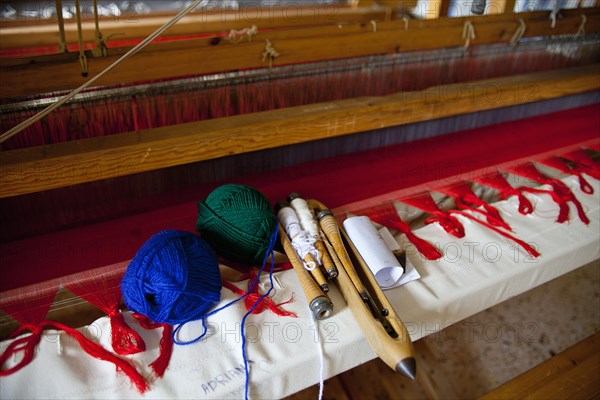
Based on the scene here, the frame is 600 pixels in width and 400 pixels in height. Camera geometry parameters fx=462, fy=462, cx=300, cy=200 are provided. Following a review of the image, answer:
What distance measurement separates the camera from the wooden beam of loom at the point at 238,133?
3.71ft

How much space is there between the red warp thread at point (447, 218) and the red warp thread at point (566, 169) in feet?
1.49

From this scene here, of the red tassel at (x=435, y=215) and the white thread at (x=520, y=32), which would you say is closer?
the red tassel at (x=435, y=215)

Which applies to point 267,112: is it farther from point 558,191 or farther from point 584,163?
point 584,163

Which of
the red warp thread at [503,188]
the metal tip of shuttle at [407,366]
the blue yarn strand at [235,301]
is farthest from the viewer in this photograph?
the red warp thread at [503,188]

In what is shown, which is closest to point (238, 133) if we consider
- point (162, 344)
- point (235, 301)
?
point (235, 301)

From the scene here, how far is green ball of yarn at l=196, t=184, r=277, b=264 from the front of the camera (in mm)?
1117

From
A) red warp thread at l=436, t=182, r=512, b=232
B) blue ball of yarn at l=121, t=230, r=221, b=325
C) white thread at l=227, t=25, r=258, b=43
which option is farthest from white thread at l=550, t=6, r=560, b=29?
blue ball of yarn at l=121, t=230, r=221, b=325

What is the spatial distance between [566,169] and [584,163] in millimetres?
92

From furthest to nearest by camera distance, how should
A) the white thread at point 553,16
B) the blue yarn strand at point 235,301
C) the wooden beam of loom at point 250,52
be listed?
the white thread at point 553,16, the wooden beam of loom at point 250,52, the blue yarn strand at point 235,301

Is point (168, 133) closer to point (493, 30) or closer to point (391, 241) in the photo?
point (391, 241)

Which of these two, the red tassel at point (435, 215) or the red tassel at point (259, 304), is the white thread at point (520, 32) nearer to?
the red tassel at point (435, 215)

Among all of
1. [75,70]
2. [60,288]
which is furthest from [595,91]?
[60,288]

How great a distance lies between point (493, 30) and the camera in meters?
1.83

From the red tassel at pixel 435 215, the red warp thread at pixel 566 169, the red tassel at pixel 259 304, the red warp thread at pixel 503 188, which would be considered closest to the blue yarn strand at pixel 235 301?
the red tassel at pixel 259 304
